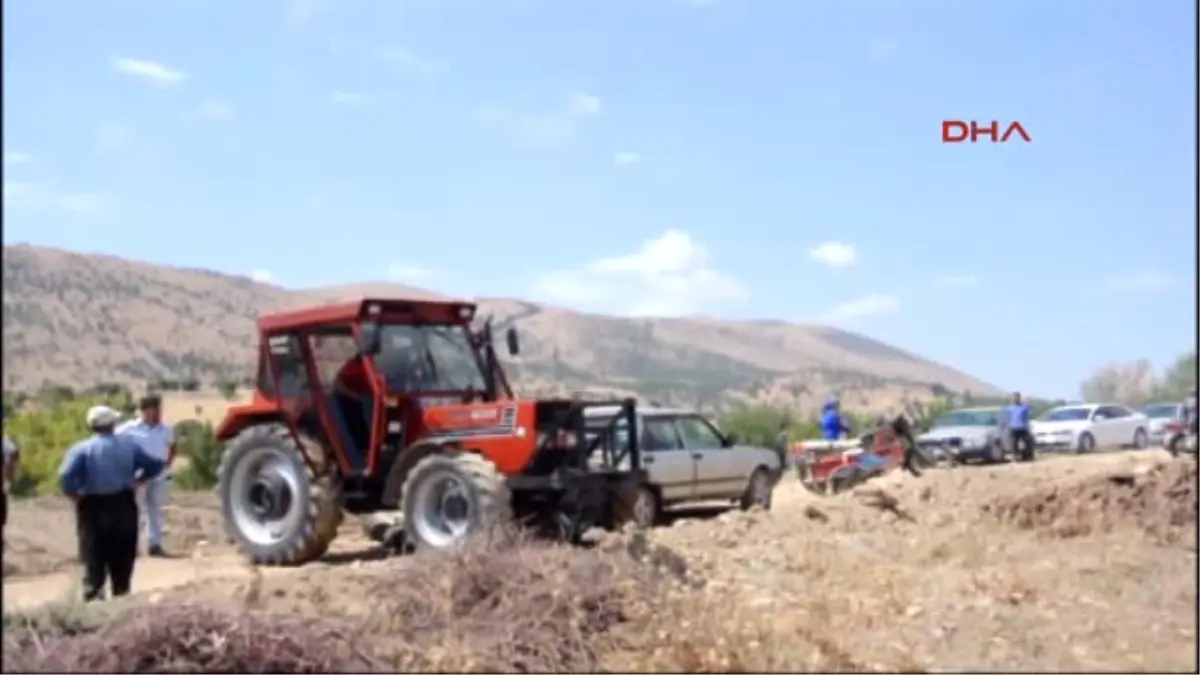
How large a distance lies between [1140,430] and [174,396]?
101ft

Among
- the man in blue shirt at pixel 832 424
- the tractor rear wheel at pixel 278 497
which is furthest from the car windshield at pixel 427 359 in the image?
the man in blue shirt at pixel 832 424

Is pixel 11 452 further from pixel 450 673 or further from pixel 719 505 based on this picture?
pixel 719 505

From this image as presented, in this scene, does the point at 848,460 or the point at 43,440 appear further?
the point at 43,440

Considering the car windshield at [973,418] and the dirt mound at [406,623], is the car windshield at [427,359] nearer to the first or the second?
the dirt mound at [406,623]

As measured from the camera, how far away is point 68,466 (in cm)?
1013

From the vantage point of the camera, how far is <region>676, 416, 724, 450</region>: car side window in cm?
1680

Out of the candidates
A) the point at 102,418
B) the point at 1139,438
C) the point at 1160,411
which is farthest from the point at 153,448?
the point at 1160,411

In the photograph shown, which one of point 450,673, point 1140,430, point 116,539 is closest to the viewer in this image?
point 450,673

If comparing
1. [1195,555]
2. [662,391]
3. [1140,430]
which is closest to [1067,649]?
[1195,555]

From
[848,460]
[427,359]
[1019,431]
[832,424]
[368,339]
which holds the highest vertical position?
[368,339]

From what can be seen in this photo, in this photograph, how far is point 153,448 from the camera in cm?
1386

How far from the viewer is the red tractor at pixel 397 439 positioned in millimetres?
12406

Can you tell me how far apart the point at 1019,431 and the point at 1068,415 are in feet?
17.3

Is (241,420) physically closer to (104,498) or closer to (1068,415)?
(104,498)
